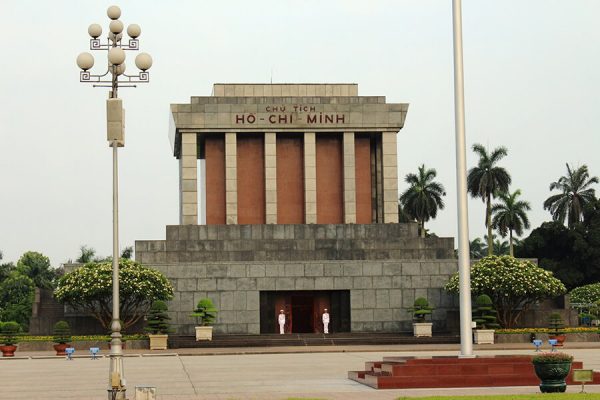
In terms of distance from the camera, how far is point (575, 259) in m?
95.4

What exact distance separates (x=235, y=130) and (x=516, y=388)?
39.5 metres

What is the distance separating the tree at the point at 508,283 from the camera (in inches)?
2194

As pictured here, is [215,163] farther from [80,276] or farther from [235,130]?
[80,276]

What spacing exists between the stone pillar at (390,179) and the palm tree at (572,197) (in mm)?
45432

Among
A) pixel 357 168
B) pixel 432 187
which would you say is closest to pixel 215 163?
pixel 357 168

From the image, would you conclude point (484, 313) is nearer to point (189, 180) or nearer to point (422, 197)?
point (189, 180)

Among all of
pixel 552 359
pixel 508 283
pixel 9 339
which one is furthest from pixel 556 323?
pixel 552 359

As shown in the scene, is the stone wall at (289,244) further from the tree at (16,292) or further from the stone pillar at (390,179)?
the tree at (16,292)

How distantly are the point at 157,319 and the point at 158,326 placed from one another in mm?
348

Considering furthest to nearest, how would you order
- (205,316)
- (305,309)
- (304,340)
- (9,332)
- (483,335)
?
1. (305,309)
2. (304,340)
3. (205,316)
4. (483,335)
5. (9,332)

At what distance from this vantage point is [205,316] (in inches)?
2190

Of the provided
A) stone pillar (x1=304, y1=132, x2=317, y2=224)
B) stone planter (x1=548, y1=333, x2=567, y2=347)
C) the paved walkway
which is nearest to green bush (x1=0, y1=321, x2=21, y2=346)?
the paved walkway

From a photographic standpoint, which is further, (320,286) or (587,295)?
(587,295)

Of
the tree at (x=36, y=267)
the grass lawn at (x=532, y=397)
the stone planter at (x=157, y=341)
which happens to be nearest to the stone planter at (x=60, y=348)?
the stone planter at (x=157, y=341)
